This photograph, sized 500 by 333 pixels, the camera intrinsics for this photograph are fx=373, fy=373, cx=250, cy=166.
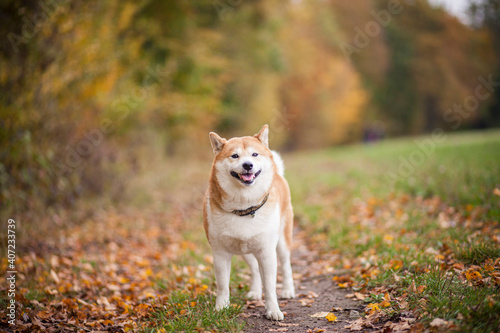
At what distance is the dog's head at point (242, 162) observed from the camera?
3422 millimetres

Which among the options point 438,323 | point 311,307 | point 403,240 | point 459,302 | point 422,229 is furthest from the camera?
point 422,229

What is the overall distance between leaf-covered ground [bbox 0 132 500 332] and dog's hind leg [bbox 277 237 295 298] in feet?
0.45

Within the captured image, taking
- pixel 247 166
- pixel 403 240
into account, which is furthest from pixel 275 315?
pixel 403 240

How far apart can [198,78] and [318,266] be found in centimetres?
1155

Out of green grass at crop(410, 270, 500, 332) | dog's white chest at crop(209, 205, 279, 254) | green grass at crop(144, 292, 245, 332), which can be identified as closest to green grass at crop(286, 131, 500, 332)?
green grass at crop(410, 270, 500, 332)

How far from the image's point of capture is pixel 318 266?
206 inches

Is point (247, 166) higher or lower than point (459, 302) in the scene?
higher

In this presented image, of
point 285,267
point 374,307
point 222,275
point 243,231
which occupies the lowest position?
point 374,307

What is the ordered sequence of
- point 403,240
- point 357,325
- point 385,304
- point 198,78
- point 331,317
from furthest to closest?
1. point 198,78
2. point 403,240
3. point 331,317
4. point 385,304
5. point 357,325

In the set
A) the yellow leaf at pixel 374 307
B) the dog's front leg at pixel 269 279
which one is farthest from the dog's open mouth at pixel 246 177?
the yellow leaf at pixel 374 307

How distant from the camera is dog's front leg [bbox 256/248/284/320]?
360 cm

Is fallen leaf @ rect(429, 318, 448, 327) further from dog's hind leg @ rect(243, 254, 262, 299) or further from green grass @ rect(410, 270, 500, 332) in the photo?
dog's hind leg @ rect(243, 254, 262, 299)

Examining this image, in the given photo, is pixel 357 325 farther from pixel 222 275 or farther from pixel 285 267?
pixel 222 275

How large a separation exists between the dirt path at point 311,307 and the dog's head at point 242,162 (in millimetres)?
1356
